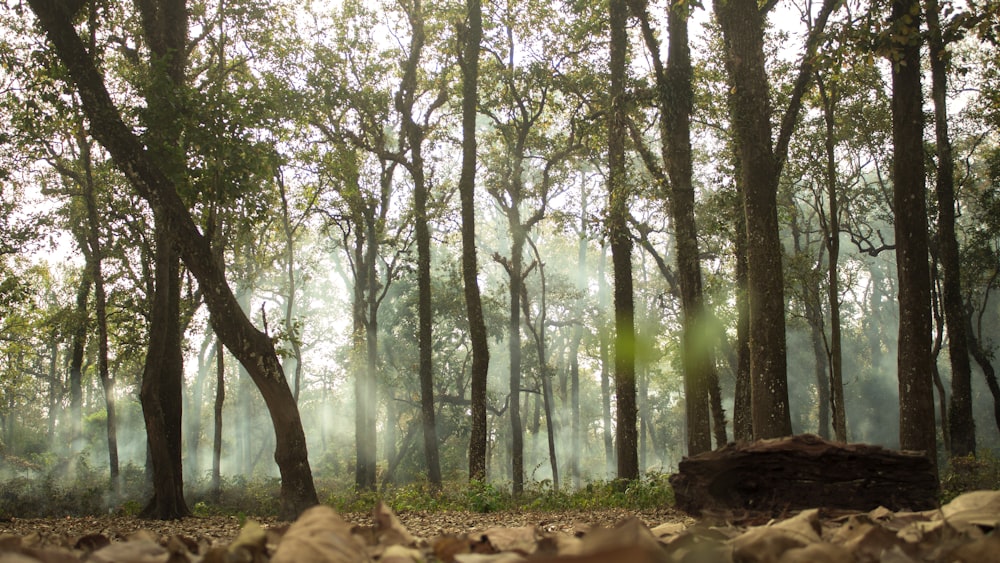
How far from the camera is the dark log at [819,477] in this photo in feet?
18.1

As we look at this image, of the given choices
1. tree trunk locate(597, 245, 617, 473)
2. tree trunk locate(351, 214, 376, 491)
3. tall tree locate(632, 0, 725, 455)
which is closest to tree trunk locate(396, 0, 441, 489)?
tree trunk locate(351, 214, 376, 491)

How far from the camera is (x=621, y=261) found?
14.8 meters

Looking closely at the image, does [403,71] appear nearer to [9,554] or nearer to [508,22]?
[508,22]

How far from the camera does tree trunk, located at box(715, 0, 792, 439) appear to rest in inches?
375

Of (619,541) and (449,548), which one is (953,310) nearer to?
(449,548)

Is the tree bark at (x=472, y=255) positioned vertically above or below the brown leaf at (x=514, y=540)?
above

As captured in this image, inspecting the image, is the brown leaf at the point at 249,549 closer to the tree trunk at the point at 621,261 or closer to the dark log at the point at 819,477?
the dark log at the point at 819,477

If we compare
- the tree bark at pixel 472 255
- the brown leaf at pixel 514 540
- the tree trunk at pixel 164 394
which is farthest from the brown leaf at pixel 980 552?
the tree bark at pixel 472 255

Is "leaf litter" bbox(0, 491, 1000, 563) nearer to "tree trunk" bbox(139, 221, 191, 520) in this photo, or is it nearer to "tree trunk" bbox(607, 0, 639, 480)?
"tree trunk" bbox(139, 221, 191, 520)

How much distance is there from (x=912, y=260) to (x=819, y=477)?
5536mm

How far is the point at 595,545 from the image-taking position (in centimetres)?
110

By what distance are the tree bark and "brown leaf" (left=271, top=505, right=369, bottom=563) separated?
→ 1491 centimetres

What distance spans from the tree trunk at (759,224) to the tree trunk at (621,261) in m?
4.06

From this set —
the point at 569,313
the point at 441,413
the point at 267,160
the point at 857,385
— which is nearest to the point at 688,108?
the point at 267,160
